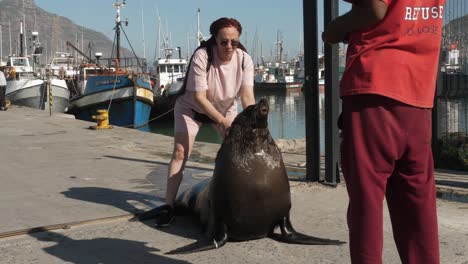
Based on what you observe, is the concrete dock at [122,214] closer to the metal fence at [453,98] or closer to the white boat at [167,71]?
the metal fence at [453,98]

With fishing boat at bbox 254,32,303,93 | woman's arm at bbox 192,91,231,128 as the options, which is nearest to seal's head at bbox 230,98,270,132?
woman's arm at bbox 192,91,231,128

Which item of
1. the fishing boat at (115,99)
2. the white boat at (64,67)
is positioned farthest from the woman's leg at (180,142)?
the white boat at (64,67)

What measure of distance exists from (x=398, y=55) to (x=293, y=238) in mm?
2028

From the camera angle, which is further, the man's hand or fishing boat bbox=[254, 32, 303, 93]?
fishing boat bbox=[254, 32, 303, 93]

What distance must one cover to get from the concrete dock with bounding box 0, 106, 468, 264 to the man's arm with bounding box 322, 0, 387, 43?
5.74 feet

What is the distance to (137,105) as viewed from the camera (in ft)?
92.0

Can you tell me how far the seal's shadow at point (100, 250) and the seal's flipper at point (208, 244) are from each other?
0.11m

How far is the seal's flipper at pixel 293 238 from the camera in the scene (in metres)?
4.19

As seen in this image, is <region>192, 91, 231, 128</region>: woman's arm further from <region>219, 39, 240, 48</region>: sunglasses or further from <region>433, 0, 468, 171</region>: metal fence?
<region>433, 0, 468, 171</region>: metal fence

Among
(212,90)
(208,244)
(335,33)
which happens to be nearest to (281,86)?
(212,90)

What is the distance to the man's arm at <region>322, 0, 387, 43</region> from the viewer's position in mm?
2496

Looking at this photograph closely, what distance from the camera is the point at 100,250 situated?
13.7 feet

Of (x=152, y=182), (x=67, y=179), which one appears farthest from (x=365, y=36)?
(x=67, y=179)

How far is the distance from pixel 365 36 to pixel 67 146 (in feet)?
27.8
